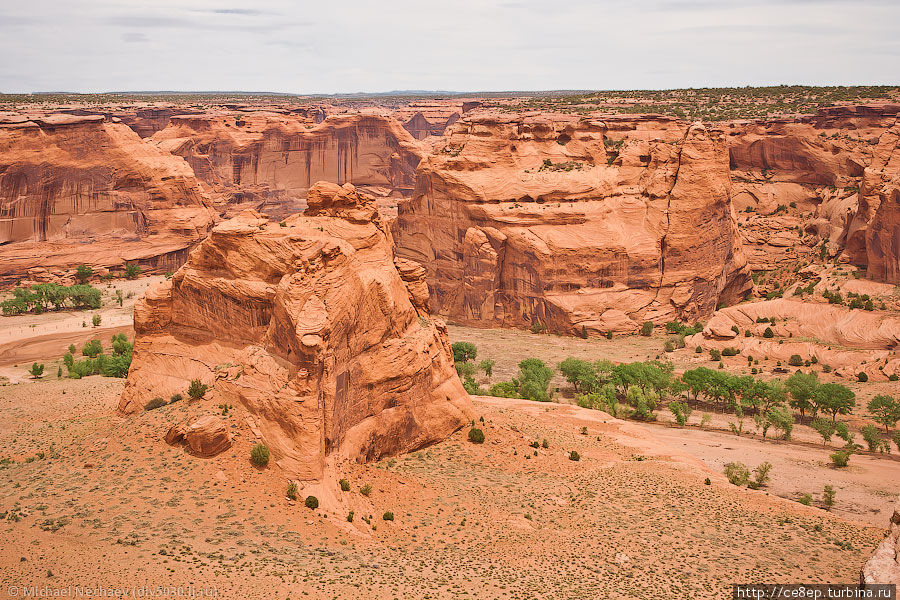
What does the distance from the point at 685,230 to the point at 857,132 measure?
36734mm

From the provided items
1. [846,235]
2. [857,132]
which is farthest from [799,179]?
[846,235]

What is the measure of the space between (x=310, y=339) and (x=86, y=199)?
248 ft

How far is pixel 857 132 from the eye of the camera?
9556 cm

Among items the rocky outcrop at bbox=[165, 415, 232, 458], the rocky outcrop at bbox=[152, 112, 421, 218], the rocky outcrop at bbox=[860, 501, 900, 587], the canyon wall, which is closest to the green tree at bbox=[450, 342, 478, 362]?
the rocky outcrop at bbox=[165, 415, 232, 458]

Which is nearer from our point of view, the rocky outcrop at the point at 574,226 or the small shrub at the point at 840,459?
the small shrub at the point at 840,459

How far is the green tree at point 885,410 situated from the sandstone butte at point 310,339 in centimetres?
2970

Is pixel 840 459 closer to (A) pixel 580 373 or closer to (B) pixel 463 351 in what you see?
(A) pixel 580 373

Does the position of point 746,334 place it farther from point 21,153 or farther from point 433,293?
point 21,153

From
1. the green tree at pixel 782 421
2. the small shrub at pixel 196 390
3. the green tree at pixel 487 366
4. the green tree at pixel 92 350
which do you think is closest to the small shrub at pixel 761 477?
the green tree at pixel 782 421

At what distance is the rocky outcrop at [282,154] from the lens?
389 feet

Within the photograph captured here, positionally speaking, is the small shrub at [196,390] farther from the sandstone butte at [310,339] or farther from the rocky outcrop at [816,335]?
the rocky outcrop at [816,335]

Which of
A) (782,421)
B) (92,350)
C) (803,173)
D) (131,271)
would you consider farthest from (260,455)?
(803,173)

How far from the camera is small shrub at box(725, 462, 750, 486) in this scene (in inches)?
1556

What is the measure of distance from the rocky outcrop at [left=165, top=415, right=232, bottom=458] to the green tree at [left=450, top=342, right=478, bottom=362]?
37.8m
